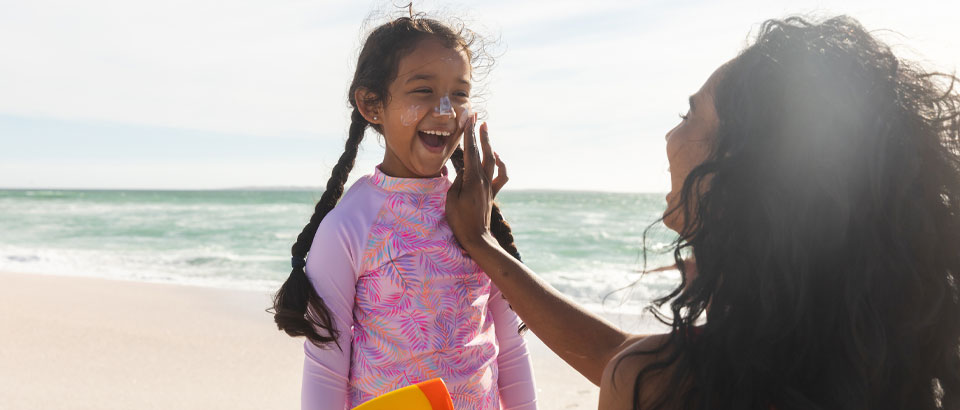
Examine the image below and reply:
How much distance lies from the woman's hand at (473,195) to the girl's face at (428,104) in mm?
85

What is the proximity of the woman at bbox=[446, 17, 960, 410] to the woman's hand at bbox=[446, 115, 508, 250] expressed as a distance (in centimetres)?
79

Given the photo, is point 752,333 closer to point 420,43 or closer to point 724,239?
point 724,239

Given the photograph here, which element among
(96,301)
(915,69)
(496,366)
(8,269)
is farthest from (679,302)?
(8,269)

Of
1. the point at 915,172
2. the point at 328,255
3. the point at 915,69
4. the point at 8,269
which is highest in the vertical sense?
the point at 915,69

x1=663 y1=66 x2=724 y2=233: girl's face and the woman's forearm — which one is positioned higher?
x1=663 y1=66 x2=724 y2=233: girl's face

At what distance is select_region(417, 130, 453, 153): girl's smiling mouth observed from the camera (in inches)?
82.2

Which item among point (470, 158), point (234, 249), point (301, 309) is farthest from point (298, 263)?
point (234, 249)

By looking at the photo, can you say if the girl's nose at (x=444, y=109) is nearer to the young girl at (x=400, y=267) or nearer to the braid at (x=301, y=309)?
the young girl at (x=400, y=267)

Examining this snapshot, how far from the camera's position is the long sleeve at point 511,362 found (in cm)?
228

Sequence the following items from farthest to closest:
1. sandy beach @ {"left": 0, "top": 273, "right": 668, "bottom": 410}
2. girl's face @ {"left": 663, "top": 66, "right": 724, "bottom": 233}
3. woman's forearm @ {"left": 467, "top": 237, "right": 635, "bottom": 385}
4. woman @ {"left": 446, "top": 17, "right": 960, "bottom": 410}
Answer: sandy beach @ {"left": 0, "top": 273, "right": 668, "bottom": 410}
woman's forearm @ {"left": 467, "top": 237, "right": 635, "bottom": 385}
girl's face @ {"left": 663, "top": 66, "right": 724, "bottom": 233}
woman @ {"left": 446, "top": 17, "right": 960, "bottom": 410}

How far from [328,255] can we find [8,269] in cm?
1197

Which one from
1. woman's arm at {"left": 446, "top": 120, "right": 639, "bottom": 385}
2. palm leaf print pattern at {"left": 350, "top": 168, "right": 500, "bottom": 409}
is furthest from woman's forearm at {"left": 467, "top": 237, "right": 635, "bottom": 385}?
palm leaf print pattern at {"left": 350, "top": 168, "right": 500, "bottom": 409}

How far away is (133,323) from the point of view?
7.09 meters

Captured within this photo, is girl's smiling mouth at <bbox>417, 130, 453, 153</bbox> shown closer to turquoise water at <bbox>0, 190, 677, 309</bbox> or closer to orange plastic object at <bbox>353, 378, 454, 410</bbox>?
orange plastic object at <bbox>353, 378, 454, 410</bbox>
